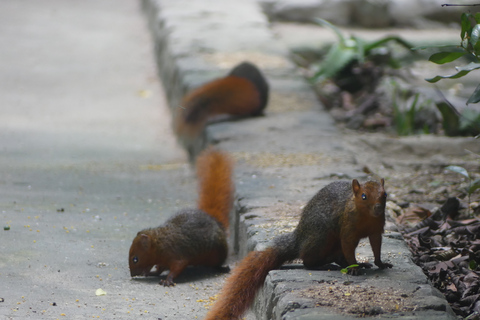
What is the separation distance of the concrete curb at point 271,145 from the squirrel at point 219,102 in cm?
16

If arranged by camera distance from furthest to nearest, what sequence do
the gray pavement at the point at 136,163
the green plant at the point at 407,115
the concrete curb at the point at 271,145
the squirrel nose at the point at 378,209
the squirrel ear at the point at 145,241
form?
the green plant at the point at 407,115, the squirrel ear at the point at 145,241, the gray pavement at the point at 136,163, the concrete curb at the point at 271,145, the squirrel nose at the point at 378,209

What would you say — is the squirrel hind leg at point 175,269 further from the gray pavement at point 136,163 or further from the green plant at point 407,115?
the green plant at point 407,115

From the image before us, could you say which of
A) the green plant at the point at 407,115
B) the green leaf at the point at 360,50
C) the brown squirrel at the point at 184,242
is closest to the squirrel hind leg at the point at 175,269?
the brown squirrel at the point at 184,242

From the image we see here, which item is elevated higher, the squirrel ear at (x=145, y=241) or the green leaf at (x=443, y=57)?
the green leaf at (x=443, y=57)

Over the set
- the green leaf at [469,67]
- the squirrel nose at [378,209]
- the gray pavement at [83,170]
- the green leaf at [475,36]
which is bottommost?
the gray pavement at [83,170]

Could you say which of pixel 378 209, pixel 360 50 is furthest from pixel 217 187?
pixel 360 50

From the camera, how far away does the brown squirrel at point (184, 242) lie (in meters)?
3.46

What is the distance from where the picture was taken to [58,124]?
7039 mm

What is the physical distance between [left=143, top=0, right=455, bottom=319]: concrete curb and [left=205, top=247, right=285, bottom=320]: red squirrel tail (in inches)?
3.0

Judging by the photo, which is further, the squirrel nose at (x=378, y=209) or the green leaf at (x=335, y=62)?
the green leaf at (x=335, y=62)

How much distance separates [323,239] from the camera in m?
2.72

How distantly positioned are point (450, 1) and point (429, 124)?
4.35m

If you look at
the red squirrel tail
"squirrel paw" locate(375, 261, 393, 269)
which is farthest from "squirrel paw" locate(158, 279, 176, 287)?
"squirrel paw" locate(375, 261, 393, 269)

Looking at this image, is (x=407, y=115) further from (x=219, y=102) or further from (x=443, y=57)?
(x=443, y=57)
